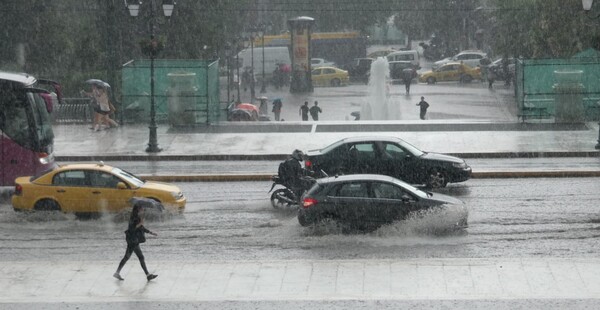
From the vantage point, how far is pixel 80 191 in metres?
23.4

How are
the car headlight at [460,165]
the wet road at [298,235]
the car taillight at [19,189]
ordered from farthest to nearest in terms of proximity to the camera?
the car headlight at [460,165] < the car taillight at [19,189] < the wet road at [298,235]

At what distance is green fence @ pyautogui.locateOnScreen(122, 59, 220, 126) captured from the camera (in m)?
39.1

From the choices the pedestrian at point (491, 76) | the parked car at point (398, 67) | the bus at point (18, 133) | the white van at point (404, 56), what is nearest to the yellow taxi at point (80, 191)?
the bus at point (18, 133)

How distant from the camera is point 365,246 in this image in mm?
20906

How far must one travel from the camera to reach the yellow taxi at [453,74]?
69.8 m

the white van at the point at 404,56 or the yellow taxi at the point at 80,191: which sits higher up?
the white van at the point at 404,56

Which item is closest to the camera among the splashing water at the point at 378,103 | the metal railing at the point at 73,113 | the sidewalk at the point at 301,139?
the sidewalk at the point at 301,139

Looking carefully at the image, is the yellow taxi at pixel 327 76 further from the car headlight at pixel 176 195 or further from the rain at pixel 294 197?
the car headlight at pixel 176 195

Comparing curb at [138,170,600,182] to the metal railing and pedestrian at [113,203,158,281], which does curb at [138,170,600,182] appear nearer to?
pedestrian at [113,203,158,281]

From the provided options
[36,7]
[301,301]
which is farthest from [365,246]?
[36,7]

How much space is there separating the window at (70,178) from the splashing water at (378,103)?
26198 mm

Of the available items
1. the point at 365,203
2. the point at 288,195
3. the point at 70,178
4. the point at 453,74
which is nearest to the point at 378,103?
the point at 453,74

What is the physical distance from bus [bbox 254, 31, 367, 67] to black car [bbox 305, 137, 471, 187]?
5634cm

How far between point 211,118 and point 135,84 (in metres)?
2.90
